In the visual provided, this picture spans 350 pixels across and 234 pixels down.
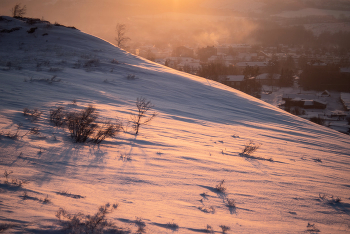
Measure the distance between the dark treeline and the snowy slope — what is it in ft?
97.1

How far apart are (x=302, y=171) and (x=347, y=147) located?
3.90m

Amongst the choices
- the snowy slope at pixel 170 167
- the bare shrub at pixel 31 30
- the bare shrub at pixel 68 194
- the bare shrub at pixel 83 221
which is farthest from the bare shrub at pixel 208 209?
the bare shrub at pixel 31 30

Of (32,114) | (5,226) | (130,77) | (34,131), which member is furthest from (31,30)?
(5,226)

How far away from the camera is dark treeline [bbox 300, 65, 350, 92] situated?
104ft

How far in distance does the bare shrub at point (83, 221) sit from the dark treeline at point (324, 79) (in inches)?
1473

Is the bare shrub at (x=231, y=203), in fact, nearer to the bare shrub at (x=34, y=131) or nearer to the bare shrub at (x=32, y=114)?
the bare shrub at (x=34, y=131)

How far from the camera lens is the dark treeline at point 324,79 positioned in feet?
104

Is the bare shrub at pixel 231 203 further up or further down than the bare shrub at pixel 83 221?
further up

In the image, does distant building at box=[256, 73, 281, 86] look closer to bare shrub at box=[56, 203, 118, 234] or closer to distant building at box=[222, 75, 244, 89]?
distant building at box=[222, 75, 244, 89]

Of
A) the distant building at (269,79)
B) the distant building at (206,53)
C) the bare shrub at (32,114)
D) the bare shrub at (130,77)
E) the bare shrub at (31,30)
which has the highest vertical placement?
the distant building at (206,53)

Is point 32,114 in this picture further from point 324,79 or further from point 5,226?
point 324,79

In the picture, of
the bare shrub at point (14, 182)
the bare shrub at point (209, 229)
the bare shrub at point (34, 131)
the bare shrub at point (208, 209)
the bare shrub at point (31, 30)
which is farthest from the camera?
the bare shrub at point (31, 30)

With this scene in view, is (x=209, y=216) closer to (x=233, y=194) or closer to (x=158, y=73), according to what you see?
(x=233, y=194)

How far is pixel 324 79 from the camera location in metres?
32.6
